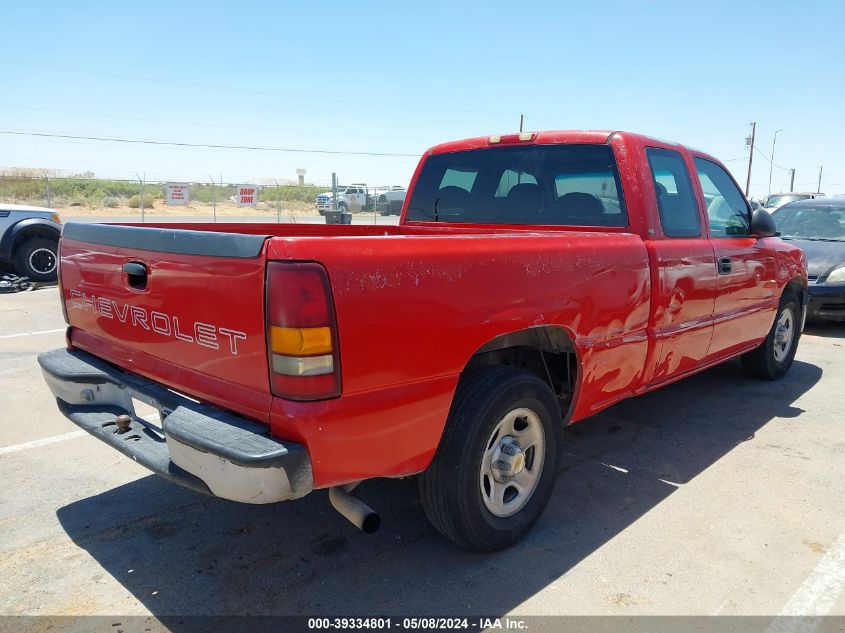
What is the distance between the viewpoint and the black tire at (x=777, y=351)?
18.4 feet

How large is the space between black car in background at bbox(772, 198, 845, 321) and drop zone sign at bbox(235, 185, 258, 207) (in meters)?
22.6

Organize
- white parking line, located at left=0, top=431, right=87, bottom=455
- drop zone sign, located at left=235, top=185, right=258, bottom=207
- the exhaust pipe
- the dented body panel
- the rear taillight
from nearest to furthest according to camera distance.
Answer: the rear taillight, the dented body panel, the exhaust pipe, white parking line, located at left=0, top=431, right=87, bottom=455, drop zone sign, located at left=235, top=185, right=258, bottom=207

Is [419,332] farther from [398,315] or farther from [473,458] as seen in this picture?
[473,458]

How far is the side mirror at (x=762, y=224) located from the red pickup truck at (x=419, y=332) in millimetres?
495

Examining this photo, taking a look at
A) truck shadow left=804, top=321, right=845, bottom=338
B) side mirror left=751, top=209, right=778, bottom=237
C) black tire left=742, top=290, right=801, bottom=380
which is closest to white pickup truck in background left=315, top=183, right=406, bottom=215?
truck shadow left=804, top=321, right=845, bottom=338

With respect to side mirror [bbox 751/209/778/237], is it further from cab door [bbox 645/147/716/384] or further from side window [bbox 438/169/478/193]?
side window [bbox 438/169/478/193]

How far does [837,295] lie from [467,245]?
7287mm

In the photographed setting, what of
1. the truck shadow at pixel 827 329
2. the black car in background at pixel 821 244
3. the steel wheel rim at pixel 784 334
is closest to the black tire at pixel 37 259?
the steel wheel rim at pixel 784 334

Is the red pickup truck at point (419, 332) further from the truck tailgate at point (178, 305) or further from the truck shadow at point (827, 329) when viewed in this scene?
the truck shadow at point (827, 329)

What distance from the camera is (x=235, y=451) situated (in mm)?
2088

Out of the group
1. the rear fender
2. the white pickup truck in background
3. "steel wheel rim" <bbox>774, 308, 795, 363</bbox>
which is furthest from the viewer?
the white pickup truck in background

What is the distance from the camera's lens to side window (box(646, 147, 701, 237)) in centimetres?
386

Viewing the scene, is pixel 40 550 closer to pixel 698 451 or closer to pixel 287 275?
pixel 287 275

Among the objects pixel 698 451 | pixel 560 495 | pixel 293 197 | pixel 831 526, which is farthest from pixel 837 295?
pixel 293 197
